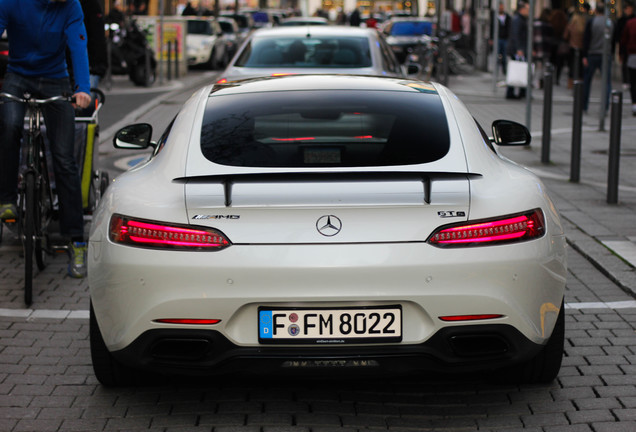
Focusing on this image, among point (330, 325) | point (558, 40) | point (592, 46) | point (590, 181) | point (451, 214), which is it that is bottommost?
point (590, 181)

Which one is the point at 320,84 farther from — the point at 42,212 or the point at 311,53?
the point at 311,53

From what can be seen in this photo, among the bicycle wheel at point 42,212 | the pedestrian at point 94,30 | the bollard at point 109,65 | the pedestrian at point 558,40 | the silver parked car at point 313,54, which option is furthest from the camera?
the pedestrian at point 558,40

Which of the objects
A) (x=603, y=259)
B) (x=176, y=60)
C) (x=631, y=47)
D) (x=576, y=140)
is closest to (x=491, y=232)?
(x=603, y=259)

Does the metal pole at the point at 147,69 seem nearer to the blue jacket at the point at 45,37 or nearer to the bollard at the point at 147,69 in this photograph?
the bollard at the point at 147,69

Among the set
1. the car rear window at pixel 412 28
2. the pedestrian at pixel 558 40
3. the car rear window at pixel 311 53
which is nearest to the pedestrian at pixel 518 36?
the pedestrian at pixel 558 40

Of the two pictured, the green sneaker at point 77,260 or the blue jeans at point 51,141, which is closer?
the blue jeans at point 51,141

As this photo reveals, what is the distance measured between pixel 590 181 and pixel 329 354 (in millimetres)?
7402

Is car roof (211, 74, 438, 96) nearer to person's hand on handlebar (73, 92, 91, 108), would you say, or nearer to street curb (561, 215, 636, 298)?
person's hand on handlebar (73, 92, 91, 108)

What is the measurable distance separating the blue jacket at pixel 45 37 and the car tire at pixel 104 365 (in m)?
2.43

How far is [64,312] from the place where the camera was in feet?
19.0

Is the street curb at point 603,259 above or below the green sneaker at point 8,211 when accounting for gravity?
below

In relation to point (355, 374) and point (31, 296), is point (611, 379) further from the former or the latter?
point (31, 296)

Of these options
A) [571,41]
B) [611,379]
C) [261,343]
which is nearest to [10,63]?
[261,343]

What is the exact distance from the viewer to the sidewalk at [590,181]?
726 centimetres
